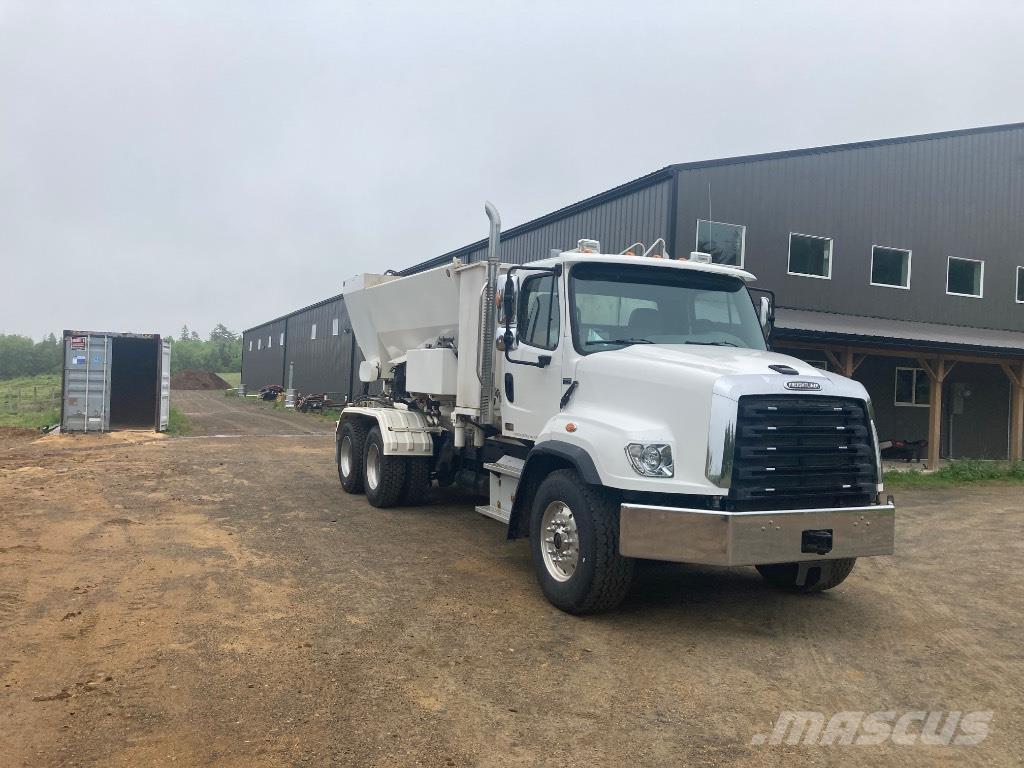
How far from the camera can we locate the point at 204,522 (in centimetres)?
934

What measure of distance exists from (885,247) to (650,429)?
16.5m

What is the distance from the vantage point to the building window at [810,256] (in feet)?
59.5

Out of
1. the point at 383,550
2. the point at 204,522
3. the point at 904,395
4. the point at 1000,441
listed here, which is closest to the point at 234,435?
the point at 204,522

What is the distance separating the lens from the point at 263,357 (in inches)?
2048

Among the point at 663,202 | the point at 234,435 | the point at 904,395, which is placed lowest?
the point at 234,435

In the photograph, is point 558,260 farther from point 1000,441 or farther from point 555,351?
point 1000,441

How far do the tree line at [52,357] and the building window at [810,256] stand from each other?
61.3 m

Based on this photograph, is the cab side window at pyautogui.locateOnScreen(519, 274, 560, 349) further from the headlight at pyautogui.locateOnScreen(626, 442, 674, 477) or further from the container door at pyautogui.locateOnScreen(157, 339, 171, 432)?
the container door at pyautogui.locateOnScreen(157, 339, 171, 432)

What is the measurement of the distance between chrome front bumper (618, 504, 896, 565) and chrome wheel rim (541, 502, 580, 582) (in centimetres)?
55

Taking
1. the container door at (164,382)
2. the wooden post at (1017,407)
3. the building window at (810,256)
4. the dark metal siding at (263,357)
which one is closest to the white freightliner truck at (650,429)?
the building window at (810,256)

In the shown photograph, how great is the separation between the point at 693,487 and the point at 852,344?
11861mm

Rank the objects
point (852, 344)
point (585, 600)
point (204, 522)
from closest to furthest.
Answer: point (585, 600)
point (204, 522)
point (852, 344)

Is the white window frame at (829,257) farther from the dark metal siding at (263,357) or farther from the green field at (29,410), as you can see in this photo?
the dark metal siding at (263,357)

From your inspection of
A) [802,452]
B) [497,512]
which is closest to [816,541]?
[802,452]
